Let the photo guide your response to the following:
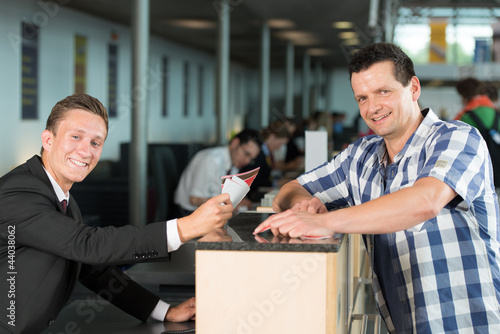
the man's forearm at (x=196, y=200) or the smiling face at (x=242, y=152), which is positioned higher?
the smiling face at (x=242, y=152)

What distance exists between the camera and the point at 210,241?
1.34 meters

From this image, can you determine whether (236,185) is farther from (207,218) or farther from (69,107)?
(69,107)

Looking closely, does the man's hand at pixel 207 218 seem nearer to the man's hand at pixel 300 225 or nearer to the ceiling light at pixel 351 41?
the man's hand at pixel 300 225

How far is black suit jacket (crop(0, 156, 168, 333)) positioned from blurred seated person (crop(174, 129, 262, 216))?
2.99 metres

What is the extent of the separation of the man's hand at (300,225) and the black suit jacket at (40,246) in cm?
29

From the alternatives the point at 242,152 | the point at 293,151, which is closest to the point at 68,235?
the point at 242,152

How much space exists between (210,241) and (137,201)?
3604mm

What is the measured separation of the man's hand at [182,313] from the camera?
1831 mm

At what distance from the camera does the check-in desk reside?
1.32m

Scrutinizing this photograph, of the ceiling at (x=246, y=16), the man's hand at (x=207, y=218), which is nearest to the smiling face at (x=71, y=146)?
the man's hand at (x=207, y=218)

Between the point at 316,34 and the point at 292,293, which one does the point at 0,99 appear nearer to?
the point at 292,293

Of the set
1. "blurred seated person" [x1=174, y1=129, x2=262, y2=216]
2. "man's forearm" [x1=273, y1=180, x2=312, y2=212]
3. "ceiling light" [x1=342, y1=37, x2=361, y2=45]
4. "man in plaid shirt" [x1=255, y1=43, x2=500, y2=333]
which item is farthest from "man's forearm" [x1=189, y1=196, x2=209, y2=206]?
"ceiling light" [x1=342, y1=37, x2=361, y2=45]

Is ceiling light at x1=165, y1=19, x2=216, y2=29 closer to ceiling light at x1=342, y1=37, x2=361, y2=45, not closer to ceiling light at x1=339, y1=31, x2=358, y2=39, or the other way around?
ceiling light at x1=339, y1=31, x2=358, y2=39

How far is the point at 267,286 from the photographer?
1337 millimetres
